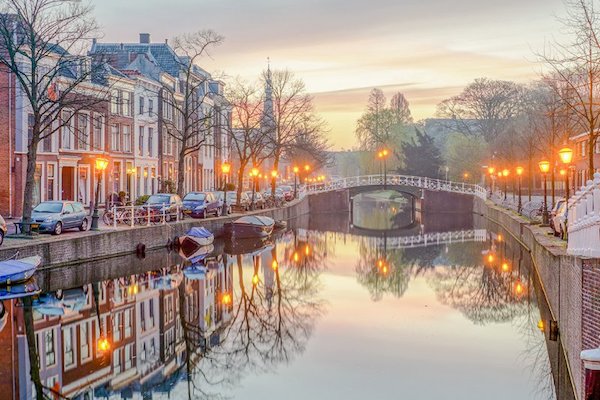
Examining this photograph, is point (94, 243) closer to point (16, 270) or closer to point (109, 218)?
point (109, 218)

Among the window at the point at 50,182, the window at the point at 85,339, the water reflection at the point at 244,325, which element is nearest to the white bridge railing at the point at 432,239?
the water reflection at the point at 244,325

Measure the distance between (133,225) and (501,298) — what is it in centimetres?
1755

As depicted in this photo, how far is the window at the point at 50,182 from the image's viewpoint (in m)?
46.5

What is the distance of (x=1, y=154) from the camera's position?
42500mm

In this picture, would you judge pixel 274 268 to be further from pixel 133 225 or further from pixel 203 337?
pixel 203 337

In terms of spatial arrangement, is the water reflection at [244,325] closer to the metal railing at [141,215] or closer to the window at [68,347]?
the window at [68,347]

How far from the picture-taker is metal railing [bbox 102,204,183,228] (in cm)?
3656

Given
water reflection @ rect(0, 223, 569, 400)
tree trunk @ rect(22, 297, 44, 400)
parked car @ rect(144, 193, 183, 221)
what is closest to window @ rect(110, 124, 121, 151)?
parked car @ rect(144, 193, 183, 221)

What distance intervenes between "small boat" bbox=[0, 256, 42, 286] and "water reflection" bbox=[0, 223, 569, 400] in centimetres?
90

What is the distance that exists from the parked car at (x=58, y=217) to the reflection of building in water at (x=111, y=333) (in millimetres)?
5375

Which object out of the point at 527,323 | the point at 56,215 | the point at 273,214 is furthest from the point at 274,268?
the point at 273,214

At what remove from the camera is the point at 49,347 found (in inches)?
701

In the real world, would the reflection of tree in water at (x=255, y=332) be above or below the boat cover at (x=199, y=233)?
below

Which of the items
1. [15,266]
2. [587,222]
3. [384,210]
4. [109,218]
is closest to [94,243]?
[109,218]
